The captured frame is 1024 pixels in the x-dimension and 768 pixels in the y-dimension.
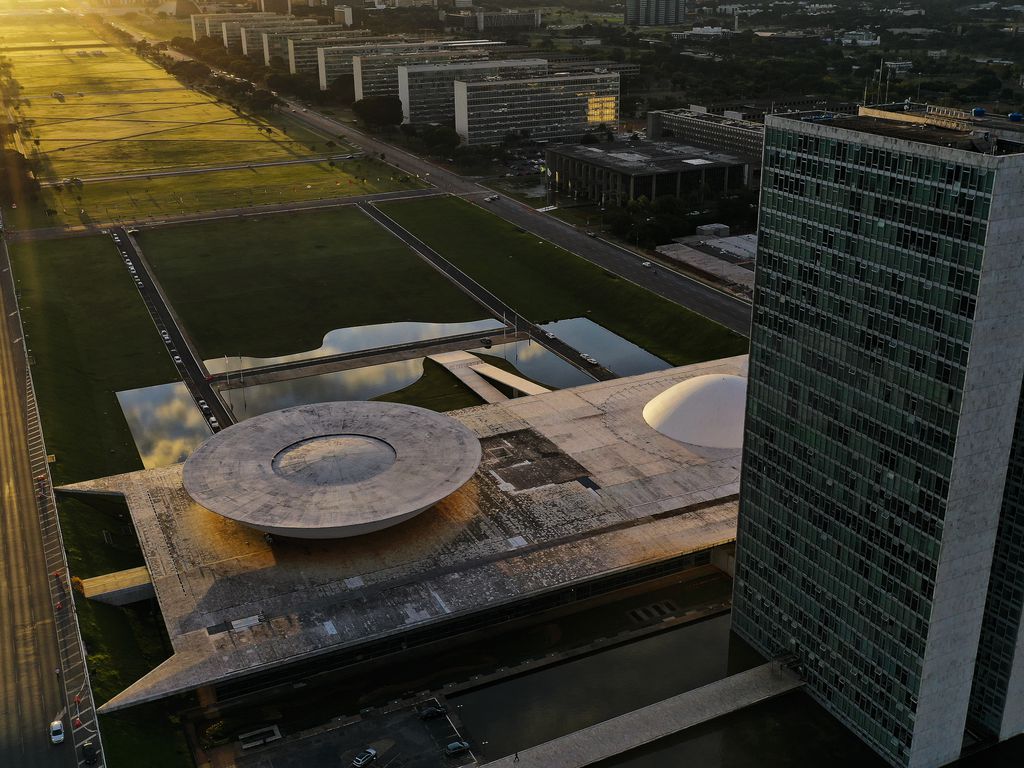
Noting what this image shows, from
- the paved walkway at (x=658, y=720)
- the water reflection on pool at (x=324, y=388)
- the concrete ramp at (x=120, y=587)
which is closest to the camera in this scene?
the paved walkway at (x=658, y=720)

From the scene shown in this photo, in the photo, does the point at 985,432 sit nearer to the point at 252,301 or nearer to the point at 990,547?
the point at 990,547

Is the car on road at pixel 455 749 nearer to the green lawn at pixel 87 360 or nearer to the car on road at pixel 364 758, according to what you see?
the car on road at pixel 364 758

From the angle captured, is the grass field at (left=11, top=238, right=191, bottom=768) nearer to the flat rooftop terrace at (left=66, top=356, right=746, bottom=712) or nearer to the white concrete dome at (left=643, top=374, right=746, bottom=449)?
the flat rooftop terrace at (left=66, top=356, right=746, bottom=712)

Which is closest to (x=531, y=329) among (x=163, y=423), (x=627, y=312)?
(x=627, y=312)

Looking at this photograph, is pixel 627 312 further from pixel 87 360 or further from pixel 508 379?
pixel 87 360

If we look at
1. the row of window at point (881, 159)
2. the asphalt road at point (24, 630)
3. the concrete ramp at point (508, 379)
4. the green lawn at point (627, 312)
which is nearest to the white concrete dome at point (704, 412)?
the concrete ramp at point (508, 379)
